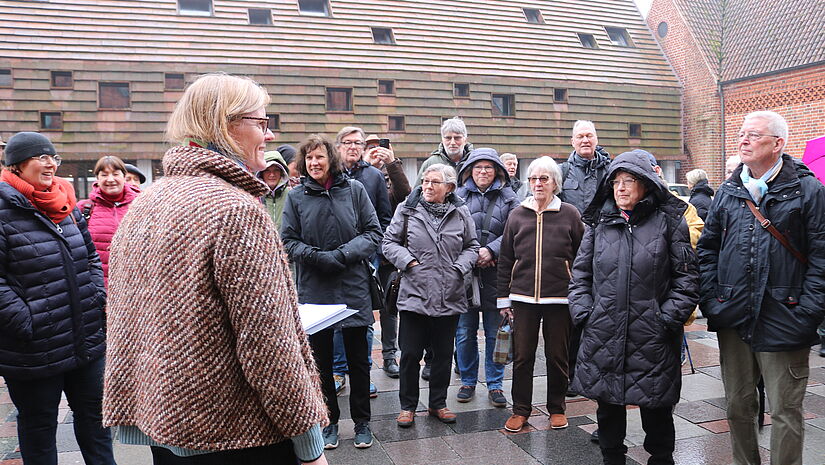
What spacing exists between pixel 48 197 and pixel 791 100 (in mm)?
19431

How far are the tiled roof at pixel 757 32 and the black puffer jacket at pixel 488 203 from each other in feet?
51.6

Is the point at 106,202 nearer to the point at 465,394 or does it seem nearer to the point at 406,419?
the point at 406,419

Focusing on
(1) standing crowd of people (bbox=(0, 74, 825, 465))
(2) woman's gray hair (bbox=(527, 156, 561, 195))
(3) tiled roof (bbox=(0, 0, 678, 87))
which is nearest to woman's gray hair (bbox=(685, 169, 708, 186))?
(1) standing crowd of people (bbox=(0, 74, 825, 465))

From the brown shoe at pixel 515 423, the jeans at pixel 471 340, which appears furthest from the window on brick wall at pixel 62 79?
the brown shoe at pixel 515 423

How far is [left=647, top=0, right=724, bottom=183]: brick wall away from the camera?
20641 mm

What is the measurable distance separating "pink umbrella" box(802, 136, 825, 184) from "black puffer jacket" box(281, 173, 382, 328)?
3441 mm

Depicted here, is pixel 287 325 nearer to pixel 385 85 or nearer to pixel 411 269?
pixel 411 269

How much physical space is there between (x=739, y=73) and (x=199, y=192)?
21.6 m

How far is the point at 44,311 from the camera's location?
10.7ft

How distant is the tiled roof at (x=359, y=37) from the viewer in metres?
15.6

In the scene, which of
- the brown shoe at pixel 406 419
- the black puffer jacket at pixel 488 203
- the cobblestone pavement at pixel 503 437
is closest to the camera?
the cobblestone pavement at pixel 503 437

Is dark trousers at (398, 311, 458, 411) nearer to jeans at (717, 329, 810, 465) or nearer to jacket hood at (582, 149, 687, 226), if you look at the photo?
jacket hood at (582, 149, 687, 226)

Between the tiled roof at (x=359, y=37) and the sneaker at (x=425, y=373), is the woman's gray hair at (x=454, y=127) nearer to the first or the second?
the sneaker at (x=425, y=373)

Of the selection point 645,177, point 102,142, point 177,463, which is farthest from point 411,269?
point 102,142
